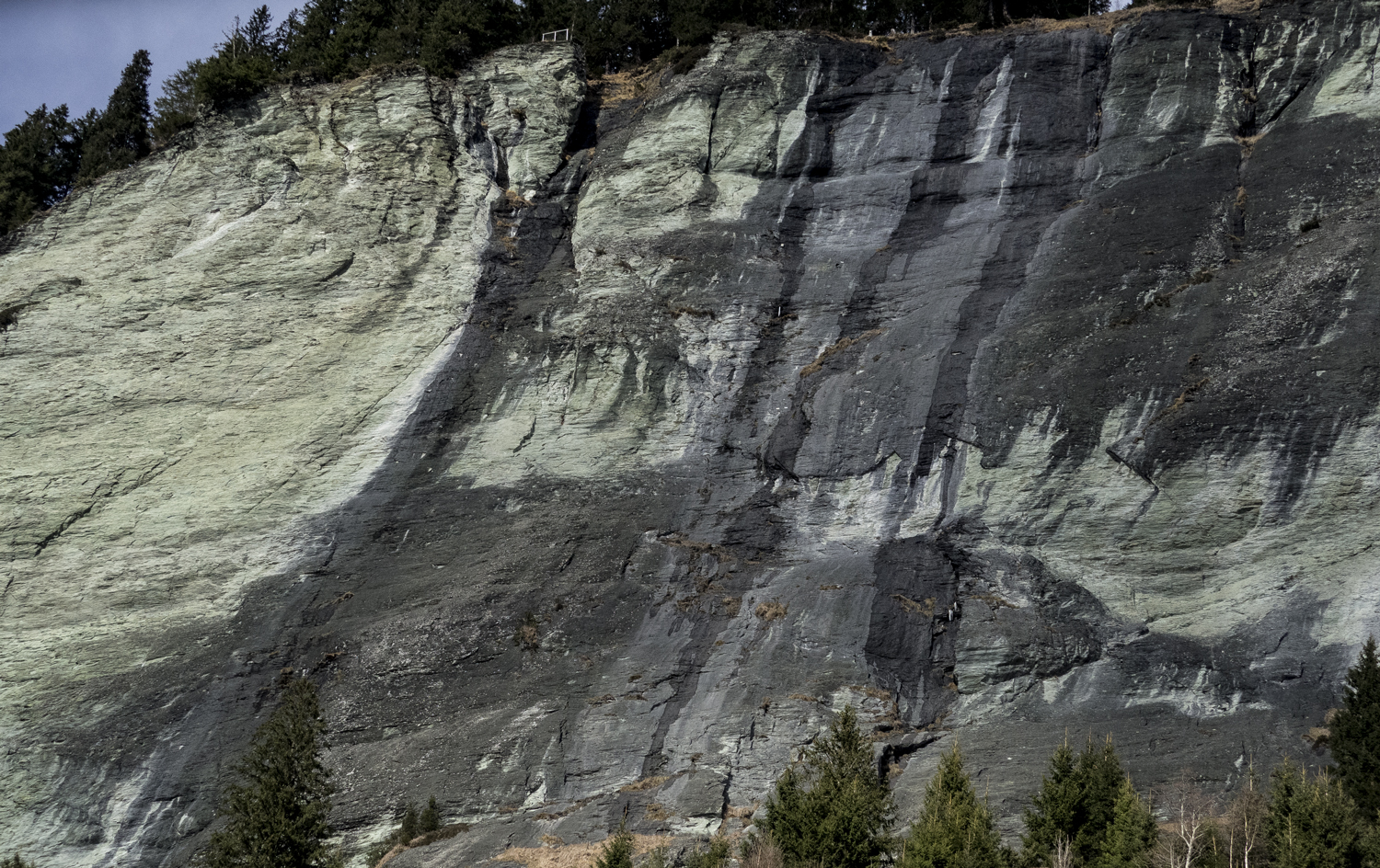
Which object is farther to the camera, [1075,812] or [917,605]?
[917,605]

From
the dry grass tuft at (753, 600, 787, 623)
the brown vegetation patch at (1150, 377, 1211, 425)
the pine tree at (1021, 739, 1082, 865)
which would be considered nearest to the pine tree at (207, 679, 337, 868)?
the dry grass tuft at (753, 600, 787, 623)

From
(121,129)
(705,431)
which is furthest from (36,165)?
(705,431)

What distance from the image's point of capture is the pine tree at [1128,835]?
15.9 metres

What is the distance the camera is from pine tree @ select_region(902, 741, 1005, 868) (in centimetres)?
1555

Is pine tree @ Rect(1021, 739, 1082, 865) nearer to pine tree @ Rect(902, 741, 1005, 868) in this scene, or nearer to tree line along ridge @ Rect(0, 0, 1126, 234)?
pine tree @ Rect(902, 741, 1005, 868)

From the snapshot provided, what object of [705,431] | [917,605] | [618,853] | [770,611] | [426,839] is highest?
[705,431]

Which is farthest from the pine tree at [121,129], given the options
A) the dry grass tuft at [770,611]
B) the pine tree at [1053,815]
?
the pine tree at [1053,815]

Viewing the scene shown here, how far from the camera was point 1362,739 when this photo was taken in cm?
1681

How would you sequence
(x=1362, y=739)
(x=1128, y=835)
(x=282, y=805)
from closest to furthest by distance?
(x=1128, y=835) < (x=1362, y=739) < (x=282, y=805)

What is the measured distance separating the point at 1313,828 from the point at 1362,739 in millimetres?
2699

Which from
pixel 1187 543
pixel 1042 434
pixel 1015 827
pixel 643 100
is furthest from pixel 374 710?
pixel 643 100

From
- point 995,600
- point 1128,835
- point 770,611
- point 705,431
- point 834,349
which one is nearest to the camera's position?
point 1128,835

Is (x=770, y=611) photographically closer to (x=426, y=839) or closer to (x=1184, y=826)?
(x=426, y=839)

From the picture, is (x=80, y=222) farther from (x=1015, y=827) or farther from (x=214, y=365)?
(x=1015, y=827)
